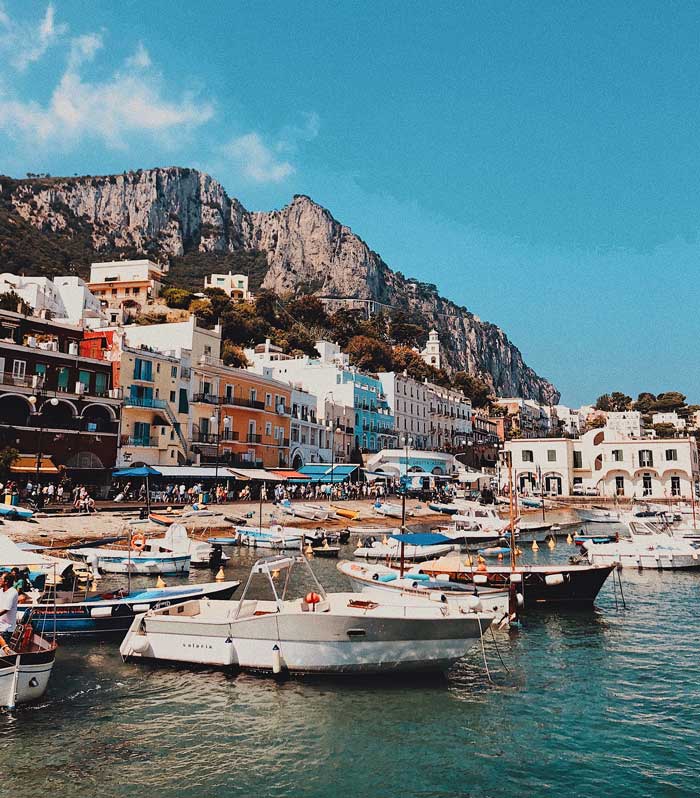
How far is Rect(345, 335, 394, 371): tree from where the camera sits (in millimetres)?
109500

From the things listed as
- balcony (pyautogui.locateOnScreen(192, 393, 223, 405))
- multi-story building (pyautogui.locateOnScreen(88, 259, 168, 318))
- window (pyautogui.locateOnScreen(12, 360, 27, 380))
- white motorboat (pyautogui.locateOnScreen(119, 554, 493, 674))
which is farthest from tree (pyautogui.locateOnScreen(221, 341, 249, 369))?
white motorboat (pyautogui.locateOnScreen(119, 554, 493, 674))

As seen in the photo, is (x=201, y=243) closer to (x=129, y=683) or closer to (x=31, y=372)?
(x=31, y=372)

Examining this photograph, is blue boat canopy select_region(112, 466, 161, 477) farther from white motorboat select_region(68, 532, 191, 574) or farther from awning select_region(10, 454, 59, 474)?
Result: white motorboat select_region(68, 532, 191, 574)

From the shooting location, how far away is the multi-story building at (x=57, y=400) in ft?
138

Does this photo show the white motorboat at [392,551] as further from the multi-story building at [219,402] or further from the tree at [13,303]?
the tree at [13,303]

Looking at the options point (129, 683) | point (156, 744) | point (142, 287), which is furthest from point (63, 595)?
point (142, 287)

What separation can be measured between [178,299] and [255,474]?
58316mm

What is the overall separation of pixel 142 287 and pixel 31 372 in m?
68.9

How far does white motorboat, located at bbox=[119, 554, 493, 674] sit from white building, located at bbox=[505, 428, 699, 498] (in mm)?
74107

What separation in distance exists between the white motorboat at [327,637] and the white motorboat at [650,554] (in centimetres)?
2094

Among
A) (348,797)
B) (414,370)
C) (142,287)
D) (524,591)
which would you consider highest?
(142,287)

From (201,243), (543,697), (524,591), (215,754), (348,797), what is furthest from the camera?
(201,243)

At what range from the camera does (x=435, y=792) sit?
33.2 ft

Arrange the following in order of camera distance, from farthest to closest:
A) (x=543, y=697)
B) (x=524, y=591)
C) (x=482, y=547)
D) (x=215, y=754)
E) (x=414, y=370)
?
(x=414, y=370), (x=482, y=547), (x=524, y=591), (x=543, y=697), (x=215, y=754)
